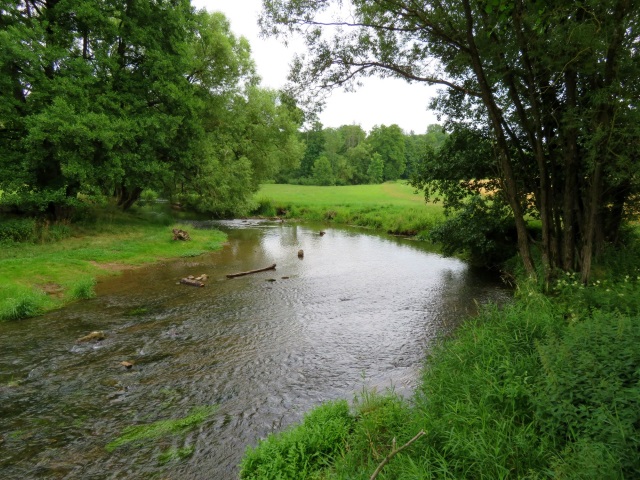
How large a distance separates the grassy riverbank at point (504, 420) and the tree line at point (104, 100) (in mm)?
9101

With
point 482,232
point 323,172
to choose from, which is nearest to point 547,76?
point 482,232

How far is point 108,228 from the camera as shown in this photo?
21.2m

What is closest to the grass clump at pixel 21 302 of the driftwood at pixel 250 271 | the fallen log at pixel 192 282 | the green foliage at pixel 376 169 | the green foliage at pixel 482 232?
the fallen log at pixel 192 282

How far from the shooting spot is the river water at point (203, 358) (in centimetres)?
543

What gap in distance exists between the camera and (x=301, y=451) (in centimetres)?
469

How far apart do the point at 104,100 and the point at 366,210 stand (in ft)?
88.5

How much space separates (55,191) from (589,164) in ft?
69.5

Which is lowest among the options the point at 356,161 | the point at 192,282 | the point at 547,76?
the point at 192,282

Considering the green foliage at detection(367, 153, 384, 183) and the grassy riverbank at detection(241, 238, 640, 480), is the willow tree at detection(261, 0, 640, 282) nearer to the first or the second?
the grassy riverbank at detection(241, 238, 640, 480)

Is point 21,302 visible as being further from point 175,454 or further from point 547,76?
point 547,76

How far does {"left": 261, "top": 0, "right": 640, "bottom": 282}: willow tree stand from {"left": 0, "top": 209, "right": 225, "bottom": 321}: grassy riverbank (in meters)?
10.4

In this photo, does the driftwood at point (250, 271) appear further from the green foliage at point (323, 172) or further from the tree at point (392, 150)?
the tree at point (392, 150)

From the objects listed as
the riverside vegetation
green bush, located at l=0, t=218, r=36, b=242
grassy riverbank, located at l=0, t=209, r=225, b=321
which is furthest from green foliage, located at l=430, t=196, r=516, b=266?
green bush, located at l=0, t=218, r=36, b=242

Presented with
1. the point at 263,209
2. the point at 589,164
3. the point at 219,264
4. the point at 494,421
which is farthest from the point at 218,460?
the point at 263,209
